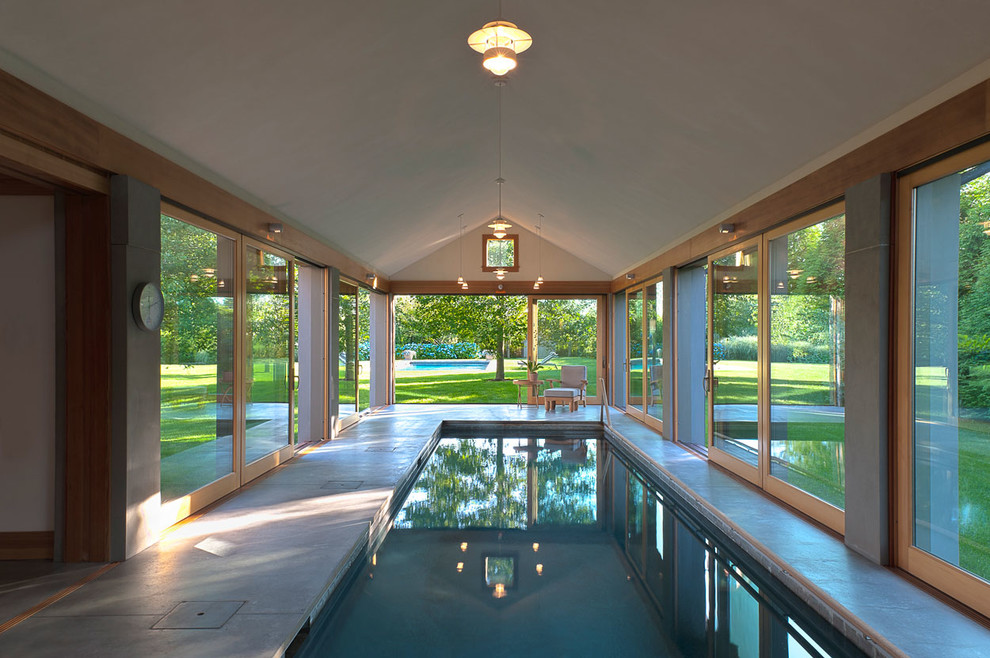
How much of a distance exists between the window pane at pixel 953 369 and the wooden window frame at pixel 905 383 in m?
0.03

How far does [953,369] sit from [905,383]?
306 millimetres

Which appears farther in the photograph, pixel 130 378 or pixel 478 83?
pixel 478 83

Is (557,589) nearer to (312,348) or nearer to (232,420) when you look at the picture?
(232,420)

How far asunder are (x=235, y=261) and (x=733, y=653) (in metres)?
4.72

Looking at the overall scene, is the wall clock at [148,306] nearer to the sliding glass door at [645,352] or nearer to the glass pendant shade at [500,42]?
the glass pendant shade at [500,42]

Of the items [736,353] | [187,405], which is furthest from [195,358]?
[736,353]

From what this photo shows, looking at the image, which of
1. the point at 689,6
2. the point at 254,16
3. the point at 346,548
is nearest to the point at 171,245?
the point at 254,16

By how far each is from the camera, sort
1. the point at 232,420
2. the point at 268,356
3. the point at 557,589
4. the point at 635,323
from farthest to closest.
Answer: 1. the point at 635,323
2. the point at 268,356
3. the point at 232,420
4. the point at 557,589

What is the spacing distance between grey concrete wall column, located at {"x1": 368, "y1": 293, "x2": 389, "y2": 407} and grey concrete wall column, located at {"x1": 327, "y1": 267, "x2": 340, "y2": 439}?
124 inches

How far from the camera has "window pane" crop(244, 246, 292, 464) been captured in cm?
604

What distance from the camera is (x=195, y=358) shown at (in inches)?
194

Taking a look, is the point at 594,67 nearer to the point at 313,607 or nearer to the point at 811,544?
the point at 811,544

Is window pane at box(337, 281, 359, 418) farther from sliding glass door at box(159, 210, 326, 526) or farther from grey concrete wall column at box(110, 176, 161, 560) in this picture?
grey concrete wall column at box(110, 176, 161, 560)

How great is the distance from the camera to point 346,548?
4039 mm
